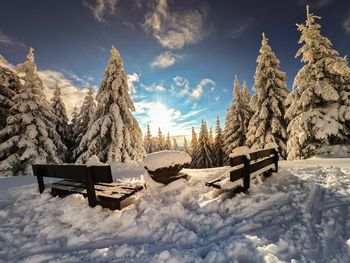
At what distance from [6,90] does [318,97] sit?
2558cm

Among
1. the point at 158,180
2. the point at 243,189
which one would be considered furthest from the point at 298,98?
the point at 158,180

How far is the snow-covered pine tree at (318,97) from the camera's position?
12672mm

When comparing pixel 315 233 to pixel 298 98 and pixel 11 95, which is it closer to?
pixel 298 98

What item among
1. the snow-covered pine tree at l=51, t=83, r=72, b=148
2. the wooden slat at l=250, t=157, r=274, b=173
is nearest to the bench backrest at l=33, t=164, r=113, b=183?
the wooden slat at l=250, t=157, r=274, b=173

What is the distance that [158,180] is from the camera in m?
6.83

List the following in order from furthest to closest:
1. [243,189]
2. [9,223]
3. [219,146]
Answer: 1. [219,146]
2. [243,189]
3. [9,223]

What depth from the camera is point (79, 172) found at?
5.44 meters

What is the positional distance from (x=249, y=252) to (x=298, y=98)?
568 inches

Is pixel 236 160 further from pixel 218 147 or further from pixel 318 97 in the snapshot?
pixel 218 147

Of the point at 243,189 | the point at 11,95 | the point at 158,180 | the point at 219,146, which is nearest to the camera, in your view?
the point at 243,189

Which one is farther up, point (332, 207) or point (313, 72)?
point (313, 72)

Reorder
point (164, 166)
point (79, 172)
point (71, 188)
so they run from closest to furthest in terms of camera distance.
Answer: point (79, 172) → point (71, 188) → point (164, 166)

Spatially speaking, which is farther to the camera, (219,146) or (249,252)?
(219,146)

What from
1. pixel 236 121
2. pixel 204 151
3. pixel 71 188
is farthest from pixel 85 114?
pixel 204 151
